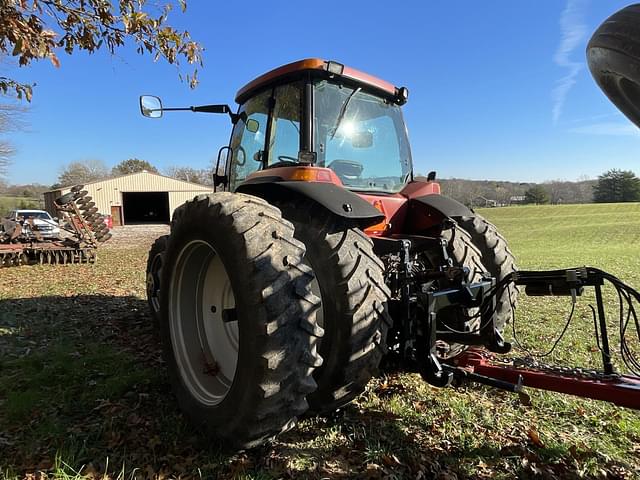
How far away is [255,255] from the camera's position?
2312 millimetres

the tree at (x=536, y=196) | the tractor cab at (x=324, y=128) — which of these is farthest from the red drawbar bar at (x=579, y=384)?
the tree at (x=536, y=196)

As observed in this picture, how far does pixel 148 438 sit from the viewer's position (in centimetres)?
287

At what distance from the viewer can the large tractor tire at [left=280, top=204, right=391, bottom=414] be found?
2570 mm

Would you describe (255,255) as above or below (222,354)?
above

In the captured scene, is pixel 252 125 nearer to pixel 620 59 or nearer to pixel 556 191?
pixel 620 59

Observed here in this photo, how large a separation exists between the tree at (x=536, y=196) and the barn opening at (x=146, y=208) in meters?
53.4

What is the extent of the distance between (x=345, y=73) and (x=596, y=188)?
236 ft

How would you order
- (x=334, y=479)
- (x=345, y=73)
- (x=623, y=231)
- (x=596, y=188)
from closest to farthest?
(x=334, y=479), (x=345, y=73), (x=623, y=231), (x=596, y=188)

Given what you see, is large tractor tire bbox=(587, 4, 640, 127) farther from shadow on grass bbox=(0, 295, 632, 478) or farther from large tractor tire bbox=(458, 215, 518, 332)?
shadow on grass bbox=(0, 295, 632, 478)

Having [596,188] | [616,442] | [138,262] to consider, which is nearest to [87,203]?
[138,262]

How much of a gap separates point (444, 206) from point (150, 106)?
3160 millimetres

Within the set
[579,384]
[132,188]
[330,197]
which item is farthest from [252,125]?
[132,188]

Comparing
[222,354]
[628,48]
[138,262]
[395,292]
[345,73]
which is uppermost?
[345,73]

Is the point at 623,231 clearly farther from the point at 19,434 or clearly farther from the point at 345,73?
the point at 19,434
